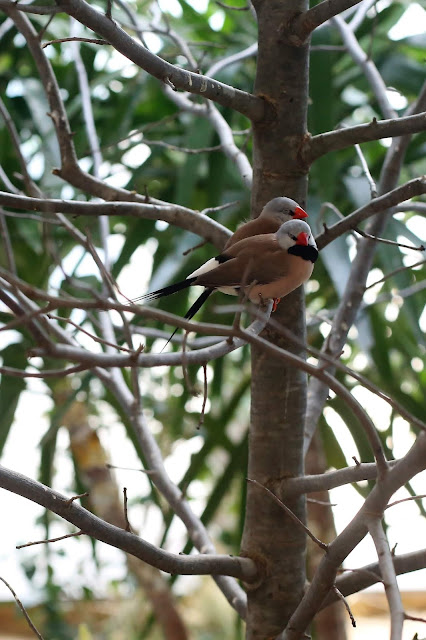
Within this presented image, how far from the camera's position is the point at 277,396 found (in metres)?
0.75

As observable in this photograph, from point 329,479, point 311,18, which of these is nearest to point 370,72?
point 311,18

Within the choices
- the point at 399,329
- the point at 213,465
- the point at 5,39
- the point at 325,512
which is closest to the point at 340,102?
the point at 399,329

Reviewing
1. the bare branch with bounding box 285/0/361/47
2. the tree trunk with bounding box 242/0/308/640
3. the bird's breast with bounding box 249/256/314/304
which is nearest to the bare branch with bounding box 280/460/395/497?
the tree trunk with bounding box 242/0/308/640

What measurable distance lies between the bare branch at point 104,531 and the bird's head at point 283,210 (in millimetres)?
335

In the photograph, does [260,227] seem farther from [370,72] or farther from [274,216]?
[370,72]

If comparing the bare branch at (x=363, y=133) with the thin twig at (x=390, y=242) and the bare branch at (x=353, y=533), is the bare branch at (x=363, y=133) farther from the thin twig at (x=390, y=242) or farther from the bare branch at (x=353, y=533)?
the bare branch at (x=353, y=533)

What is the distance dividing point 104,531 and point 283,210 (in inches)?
14.1

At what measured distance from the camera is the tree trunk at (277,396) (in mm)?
742

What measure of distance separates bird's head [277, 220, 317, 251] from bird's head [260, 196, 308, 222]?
33 millimetres

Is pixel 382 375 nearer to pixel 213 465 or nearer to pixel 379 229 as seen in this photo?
pixel 379 229

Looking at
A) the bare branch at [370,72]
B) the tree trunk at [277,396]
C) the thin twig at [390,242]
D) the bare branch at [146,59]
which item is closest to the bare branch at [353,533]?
the tree trunk at [277,396]

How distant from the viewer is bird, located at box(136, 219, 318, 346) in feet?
2.25

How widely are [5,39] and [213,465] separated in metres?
1.61

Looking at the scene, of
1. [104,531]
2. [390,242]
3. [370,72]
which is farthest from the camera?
[370,72]
